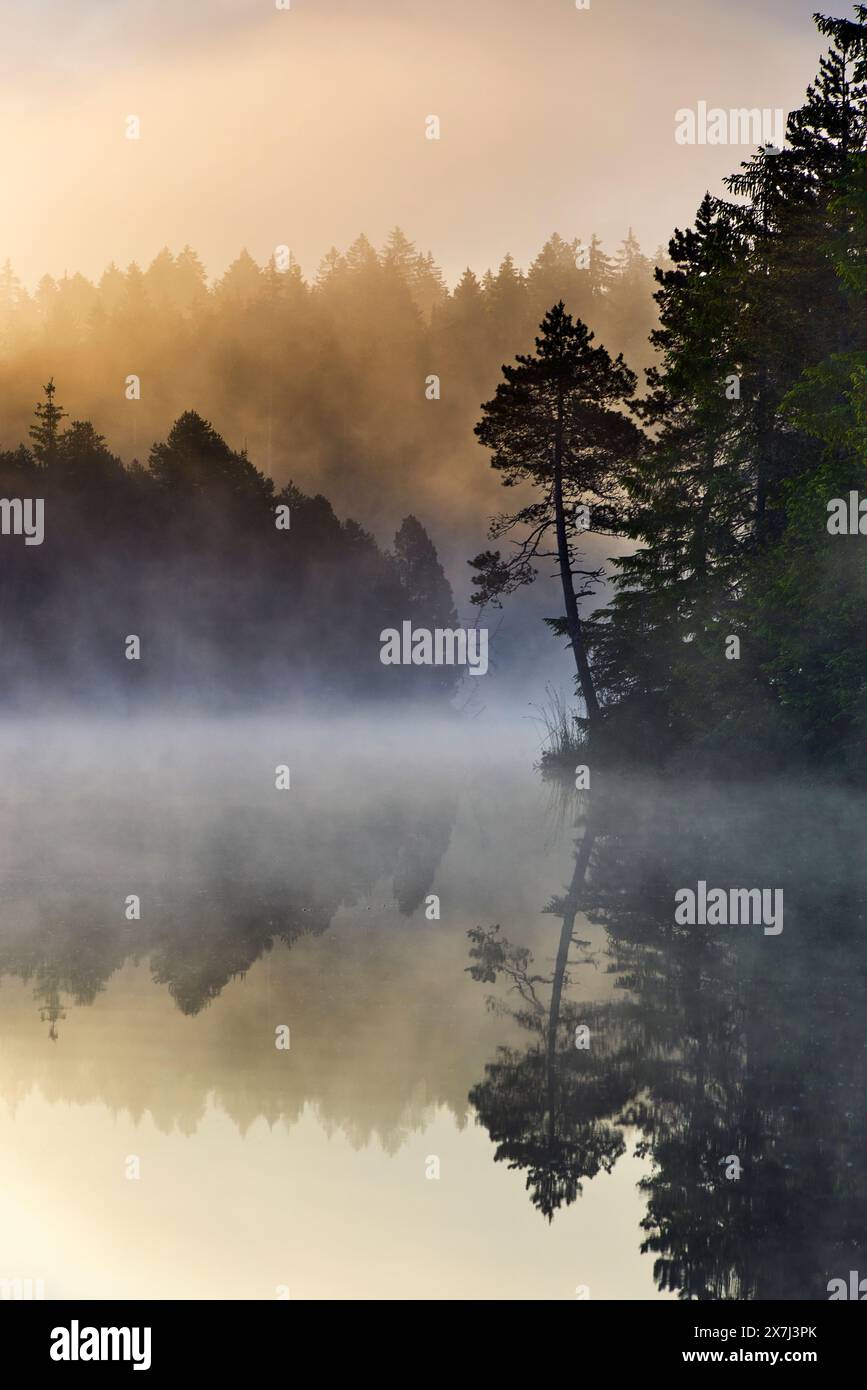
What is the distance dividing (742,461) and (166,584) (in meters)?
51.1

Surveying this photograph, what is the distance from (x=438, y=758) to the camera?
4641 centimetres

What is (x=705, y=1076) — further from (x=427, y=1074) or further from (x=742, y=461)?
(x=742, y=461)

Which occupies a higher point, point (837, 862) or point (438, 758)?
point (438, 758)

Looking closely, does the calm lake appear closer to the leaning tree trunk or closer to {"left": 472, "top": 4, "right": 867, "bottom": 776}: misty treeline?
{"left": 472, "top": 4, "right": 867, "bottom": 776}: misty treeline

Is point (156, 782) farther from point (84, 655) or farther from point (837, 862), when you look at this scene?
point (84, 655)

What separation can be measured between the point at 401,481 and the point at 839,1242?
136832 millimetres

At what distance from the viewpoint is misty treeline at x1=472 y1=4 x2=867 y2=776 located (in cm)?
2169

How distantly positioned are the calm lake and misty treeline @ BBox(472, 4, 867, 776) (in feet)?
16.6

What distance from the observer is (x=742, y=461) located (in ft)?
96.7

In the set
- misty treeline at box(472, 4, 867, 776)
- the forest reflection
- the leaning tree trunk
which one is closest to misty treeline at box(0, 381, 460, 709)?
the leaning tree trunk

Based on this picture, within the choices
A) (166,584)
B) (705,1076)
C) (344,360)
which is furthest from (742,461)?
(344,360)

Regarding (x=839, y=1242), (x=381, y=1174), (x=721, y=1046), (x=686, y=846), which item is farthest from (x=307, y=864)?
(x=839, y=1242)

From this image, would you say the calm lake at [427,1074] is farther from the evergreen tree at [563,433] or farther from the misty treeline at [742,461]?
the evergreen tree at [563,433]

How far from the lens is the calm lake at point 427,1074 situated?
6.38 m
